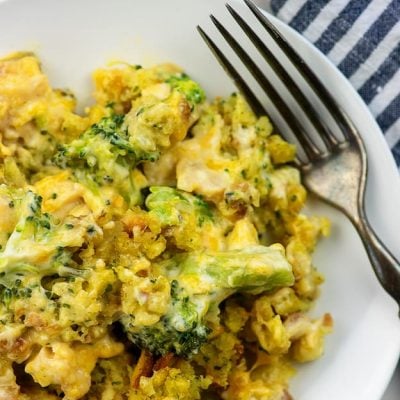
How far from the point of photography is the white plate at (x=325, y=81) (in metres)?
2.52

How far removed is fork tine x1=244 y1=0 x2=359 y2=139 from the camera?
8.17 feet

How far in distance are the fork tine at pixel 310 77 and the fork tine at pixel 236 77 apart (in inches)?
7.3

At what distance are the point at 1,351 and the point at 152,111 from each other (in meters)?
0.89

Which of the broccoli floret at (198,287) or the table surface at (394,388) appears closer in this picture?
the broccoli floret at (198,287)

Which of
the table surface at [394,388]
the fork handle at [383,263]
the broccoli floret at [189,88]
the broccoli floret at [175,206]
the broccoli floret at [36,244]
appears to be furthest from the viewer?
the table surface at [394,388]

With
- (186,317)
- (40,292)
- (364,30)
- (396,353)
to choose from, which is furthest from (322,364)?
(364,30)

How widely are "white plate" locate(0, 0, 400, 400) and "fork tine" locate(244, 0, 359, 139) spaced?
0.13 feet

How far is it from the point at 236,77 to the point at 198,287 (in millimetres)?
807

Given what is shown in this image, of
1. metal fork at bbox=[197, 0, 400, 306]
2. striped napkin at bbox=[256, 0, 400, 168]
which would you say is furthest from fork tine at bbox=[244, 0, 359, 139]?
striped napkin at bbox=[256, 0, 400, 168]

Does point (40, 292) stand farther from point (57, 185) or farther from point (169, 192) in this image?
point (169, 192)

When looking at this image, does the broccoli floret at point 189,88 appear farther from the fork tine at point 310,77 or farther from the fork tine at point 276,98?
the fork tine at point 310,77

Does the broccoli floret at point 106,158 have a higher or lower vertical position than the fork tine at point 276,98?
lower

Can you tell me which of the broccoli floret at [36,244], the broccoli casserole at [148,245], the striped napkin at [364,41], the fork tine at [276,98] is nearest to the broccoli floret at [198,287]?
the broccoli casserole at [148,245]

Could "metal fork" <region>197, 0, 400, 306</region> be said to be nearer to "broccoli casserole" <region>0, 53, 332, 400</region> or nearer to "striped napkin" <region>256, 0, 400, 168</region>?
"broccoli casserole" <region>0, 53, 332, 400</region>
